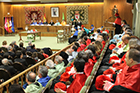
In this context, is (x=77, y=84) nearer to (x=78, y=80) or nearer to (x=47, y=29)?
(x=78, y=80)

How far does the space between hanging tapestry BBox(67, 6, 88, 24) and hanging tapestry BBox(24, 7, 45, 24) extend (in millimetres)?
2688

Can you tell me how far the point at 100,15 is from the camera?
1714 cm

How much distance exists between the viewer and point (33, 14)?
18.2m

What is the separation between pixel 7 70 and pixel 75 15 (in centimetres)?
1366

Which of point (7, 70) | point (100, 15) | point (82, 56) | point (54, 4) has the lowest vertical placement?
point (7, 70)

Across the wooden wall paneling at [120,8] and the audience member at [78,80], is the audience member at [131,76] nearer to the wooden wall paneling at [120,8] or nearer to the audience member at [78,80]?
the audience member at [78,80]

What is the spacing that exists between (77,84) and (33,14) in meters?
16.2

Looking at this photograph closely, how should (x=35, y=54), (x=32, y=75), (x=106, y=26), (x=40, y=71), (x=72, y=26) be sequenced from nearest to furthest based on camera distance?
1. (x=32, y=75)
2. (x=40, y=71)
3. (x=35, y=54)
4. (x=106, y=26)
5. (x=72, y=26)

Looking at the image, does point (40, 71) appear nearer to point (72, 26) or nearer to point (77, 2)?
point (72, 26)

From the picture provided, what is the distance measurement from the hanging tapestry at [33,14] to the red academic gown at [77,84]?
15714mm

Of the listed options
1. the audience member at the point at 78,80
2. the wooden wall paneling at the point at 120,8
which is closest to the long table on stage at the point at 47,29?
the wooden wall paneling at the point at 120,8


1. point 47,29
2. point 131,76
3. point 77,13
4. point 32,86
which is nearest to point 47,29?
point 47,29

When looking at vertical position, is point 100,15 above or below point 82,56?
above

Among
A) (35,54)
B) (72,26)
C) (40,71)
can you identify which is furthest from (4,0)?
(40,71)
